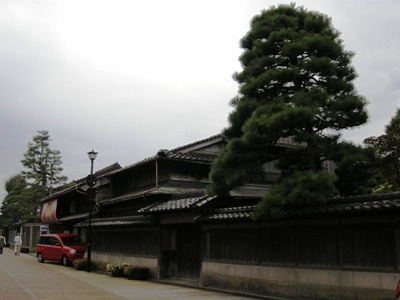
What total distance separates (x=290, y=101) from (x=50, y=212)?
102ft

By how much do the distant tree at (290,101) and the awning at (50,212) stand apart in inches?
1066

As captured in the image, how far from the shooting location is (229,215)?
1455 centimetres

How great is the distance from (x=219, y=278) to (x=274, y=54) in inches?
309

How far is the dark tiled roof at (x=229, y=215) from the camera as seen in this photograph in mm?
13609

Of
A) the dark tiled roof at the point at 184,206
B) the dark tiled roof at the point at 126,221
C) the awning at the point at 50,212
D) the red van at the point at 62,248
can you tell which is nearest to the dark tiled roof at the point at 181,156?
the dark tiled roof at the point at 126,221

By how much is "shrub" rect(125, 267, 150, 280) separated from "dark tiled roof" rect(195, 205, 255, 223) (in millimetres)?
4816

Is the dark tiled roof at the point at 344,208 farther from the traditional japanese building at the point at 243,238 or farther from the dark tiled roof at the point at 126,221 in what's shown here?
the dark tiled roof at the point at 126,221

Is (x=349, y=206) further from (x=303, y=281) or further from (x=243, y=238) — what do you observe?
(x=243, y=238)

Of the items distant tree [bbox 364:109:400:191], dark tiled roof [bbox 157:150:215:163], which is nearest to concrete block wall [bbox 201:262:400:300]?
distant tree [bbox 364:109:400:191]

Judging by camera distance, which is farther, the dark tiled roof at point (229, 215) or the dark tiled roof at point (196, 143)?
the dark tiled roof at point (196, 143)

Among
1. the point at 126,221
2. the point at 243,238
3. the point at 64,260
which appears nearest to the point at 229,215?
the point at 243,238

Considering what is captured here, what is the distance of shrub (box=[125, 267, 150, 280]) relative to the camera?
19.0 metres

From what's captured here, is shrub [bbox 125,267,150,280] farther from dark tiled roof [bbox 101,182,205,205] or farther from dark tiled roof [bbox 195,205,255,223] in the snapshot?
dark tiled roof [bbox 195,205,255,223]

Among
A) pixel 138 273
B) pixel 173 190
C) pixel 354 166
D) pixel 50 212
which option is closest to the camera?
pixel 354 166
